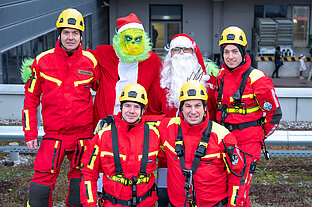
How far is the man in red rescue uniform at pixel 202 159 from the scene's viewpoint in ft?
12.9

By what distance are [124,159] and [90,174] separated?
359 millimetres

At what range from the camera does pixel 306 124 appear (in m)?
9.74

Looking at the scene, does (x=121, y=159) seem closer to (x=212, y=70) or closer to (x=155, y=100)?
(x=155, y=100)

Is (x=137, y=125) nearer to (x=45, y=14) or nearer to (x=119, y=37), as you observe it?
(x=119, y=37)

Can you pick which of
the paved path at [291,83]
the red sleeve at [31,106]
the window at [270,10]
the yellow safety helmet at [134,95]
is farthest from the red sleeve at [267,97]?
the window at [270,10]

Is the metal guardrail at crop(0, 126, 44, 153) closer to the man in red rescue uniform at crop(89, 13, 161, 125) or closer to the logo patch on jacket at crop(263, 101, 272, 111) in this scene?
the man in red rescue uniform at crop(89, 13, 161, 125)

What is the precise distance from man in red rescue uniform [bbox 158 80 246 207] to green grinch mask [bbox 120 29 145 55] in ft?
3.38

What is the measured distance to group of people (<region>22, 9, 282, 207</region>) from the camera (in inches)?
157

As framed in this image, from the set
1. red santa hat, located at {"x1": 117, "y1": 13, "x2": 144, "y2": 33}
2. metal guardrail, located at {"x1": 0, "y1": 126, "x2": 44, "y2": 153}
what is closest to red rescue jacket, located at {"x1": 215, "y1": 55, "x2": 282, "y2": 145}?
red santa hat, located at {"x1": 117, "y1": 13, "x2": 144, "y2": 33}

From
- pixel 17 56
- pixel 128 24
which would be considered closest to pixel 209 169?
Answer: pixel 128 24

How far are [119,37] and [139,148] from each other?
1505 millimetres

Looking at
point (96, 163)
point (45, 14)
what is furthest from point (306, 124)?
point (45, 14)

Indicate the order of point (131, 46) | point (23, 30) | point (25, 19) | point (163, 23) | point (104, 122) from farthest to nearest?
point (163, 23)
point (25, 19)
point (23, 30)
point (131, 46)
point (104, 122)

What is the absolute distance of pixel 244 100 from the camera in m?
4.52
